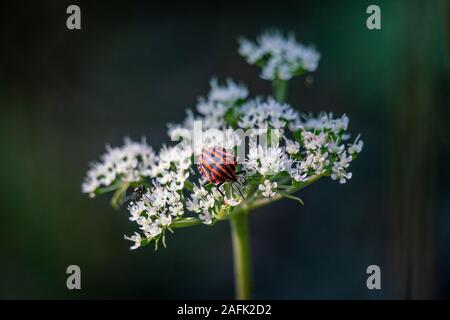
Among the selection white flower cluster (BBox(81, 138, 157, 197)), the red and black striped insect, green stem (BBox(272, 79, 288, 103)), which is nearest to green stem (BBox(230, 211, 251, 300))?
the red and black striped insect

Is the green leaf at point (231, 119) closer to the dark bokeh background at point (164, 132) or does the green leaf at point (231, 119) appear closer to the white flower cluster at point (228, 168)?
the white flower cluster at point (228, 168)

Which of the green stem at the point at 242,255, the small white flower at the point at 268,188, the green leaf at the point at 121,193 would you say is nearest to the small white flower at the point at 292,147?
the small white flower at the point at 268,188

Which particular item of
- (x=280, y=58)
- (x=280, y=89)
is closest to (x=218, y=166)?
(x=280, y=89)

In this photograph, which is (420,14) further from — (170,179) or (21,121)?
(21,121)

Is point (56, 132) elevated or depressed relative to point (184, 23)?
depressed

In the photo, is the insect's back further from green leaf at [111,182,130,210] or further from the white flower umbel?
green leaf at [111,182,130,210]

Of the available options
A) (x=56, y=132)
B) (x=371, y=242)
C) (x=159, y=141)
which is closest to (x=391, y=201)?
(x=371, y=242)
